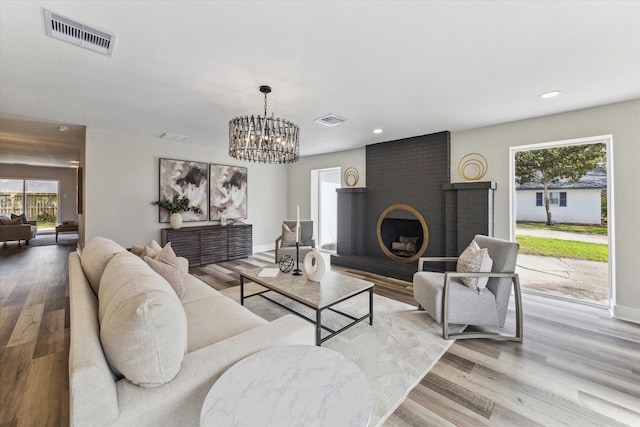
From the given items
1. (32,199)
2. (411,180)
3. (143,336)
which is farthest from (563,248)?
(32,199)

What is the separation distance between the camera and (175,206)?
5.02m

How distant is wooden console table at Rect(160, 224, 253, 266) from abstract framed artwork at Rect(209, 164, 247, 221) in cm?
40

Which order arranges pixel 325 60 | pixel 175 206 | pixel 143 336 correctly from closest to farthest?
pixel 143 336 < pixel 325 60 < pixel 175 206

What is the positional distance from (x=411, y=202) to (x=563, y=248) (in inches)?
83.0

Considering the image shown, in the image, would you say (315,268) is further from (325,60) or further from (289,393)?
(325,60)

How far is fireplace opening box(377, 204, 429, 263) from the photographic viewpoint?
4.62m

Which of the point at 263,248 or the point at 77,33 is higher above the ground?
the point at 77,33

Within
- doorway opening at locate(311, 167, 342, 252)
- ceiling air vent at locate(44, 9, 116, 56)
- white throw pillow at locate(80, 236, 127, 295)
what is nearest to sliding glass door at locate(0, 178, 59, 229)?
doorway opening at locate(311, 167, 342, 252)

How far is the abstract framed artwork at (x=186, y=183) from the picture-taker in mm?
4949

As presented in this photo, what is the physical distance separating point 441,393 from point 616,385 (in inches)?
49.8

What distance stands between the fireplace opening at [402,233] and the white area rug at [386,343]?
1.63m

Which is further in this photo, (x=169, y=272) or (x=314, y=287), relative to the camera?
(x=314, y=287)

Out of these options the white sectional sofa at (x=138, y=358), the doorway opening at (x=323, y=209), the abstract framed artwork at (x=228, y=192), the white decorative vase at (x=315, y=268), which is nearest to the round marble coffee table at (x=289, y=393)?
the white sectional sofa at (x=138, y=358)

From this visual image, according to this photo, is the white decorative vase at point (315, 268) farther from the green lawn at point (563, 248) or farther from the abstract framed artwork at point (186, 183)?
the abstract framed artwork at point (186, 183)
